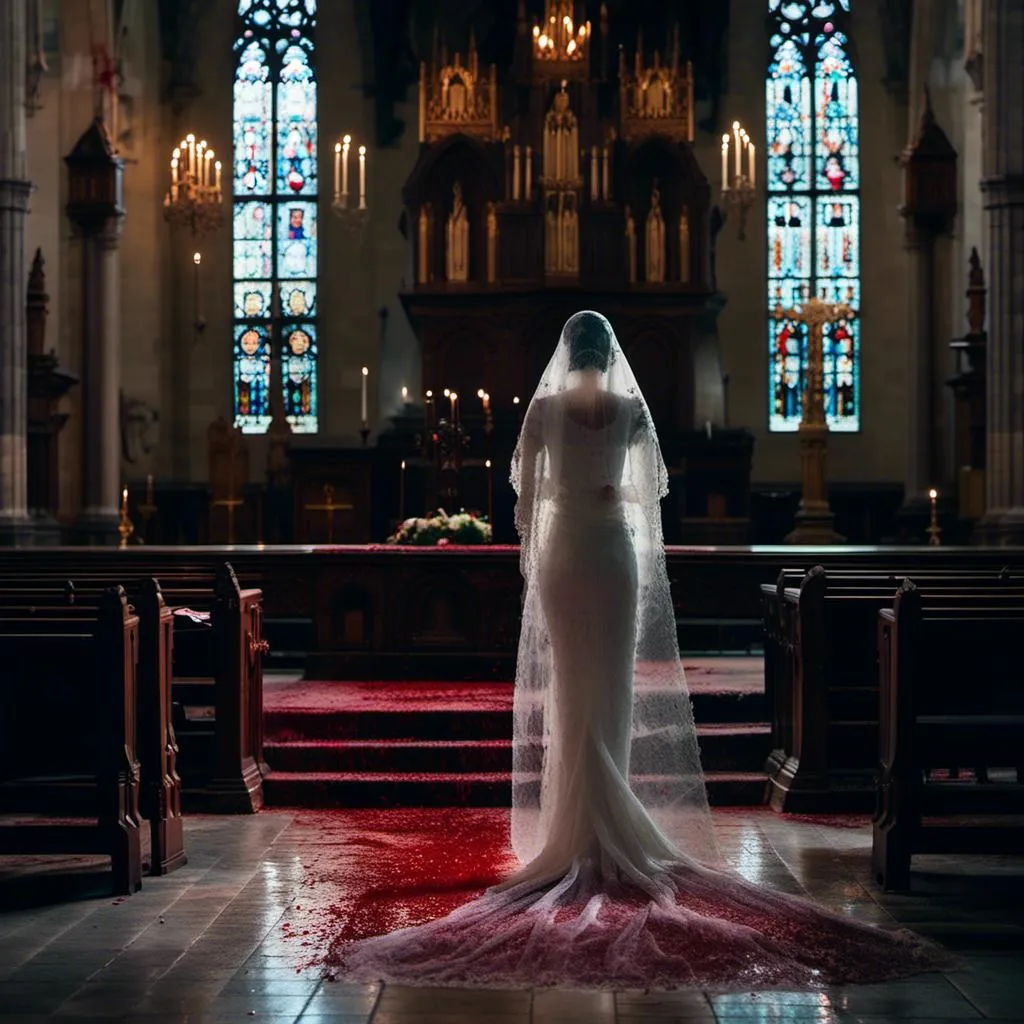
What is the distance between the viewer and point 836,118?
2523 cm

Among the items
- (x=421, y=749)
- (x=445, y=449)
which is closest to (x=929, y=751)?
(x=421, y=749)

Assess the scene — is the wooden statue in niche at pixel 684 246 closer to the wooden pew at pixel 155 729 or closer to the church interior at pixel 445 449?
the church interior at pixel 445 449

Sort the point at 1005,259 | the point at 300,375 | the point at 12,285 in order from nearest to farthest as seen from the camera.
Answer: the point at 12,285 → the point at 1005,259 → the point at 300,375

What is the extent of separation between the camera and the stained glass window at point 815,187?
982 inches

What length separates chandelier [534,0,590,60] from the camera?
21172mm

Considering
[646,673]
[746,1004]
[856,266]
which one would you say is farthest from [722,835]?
[856,266]

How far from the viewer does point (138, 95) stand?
79.7 ft

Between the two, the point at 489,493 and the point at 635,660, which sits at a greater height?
the point at 489,493

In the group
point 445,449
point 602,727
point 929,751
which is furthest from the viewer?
point 445,449

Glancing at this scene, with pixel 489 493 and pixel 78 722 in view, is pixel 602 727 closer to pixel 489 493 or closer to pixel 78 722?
pixel 78 722

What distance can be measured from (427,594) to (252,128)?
14.6m

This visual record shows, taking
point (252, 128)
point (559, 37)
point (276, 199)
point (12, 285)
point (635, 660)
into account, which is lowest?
point (635, 660)

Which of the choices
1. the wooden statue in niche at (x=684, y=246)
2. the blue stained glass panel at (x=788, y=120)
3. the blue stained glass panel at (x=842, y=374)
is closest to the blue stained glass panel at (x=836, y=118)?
the blue stained glass panel at (x=788, y=120)

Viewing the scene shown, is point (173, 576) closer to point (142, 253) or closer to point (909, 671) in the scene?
point (909, 671)
